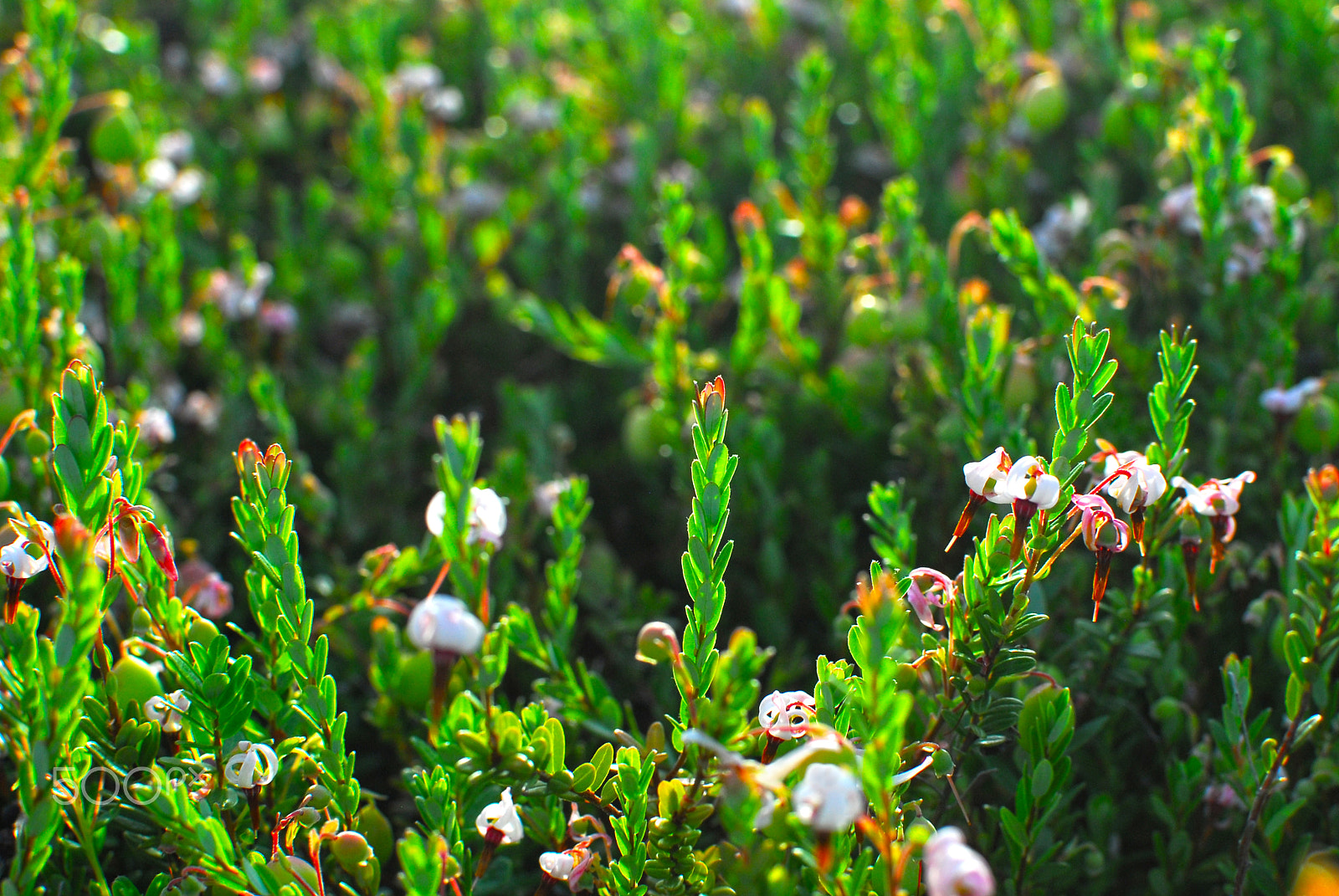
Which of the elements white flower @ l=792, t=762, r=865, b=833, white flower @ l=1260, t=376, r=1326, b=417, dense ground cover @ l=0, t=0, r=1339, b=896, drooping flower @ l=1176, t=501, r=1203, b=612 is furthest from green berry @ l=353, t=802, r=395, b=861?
white flower @ l=1260, t=376, r=1326, b=417

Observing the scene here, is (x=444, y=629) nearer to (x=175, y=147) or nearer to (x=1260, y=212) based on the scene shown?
(x=1260, y=212)

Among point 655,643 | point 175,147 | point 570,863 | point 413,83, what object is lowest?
point 570,863

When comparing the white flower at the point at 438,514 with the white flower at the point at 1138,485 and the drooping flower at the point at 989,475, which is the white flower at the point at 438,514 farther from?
the white flower at the point at 1138,485

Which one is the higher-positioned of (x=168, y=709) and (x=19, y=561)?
(x=19, y=561)

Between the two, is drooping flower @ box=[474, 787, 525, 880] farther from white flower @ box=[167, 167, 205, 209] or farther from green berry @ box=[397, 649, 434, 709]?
white flower @ box=[167, 167, 205, 209]

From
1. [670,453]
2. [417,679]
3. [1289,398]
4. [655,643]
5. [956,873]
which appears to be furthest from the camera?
[670,453]

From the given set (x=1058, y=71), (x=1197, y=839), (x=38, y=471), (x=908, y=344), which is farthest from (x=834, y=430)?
(x=38, y=471)

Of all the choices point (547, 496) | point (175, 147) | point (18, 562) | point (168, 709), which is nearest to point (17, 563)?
point (18, 562)
